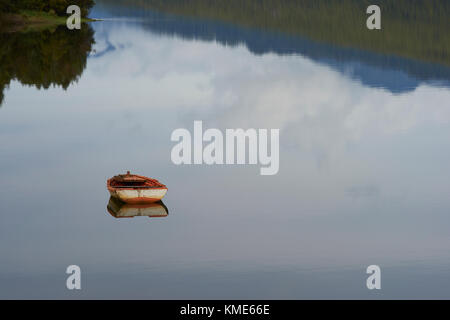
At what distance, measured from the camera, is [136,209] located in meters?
36.2

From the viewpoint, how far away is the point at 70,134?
5350cm

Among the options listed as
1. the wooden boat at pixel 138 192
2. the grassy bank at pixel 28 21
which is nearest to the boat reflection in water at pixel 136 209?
the wooden boat at pixel 138 192

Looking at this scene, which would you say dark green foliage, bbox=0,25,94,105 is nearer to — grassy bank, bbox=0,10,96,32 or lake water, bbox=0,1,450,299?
lake water, bbox=0,1,450,299

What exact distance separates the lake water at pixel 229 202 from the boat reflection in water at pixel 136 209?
15.9 inches

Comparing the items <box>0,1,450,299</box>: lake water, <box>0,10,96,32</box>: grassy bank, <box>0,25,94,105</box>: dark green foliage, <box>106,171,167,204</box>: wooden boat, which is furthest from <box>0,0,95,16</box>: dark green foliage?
<box>106,171,167,204</box>: wooden boat

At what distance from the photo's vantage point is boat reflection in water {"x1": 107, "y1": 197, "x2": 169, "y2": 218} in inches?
1404

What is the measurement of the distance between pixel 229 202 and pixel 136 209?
406 cm

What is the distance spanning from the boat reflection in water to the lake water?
1.33ft

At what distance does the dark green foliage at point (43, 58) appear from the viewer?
8044 centimetres

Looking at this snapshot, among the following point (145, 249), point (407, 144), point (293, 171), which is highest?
point (407, 144)

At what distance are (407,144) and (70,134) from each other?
62.5 feet

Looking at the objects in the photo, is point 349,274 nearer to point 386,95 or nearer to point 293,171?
point 293,171

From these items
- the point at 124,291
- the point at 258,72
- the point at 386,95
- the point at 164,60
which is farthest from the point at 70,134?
the point at 164,60

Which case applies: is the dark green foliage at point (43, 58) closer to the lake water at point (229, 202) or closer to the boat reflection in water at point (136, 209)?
the lake water at point (229, 202)
